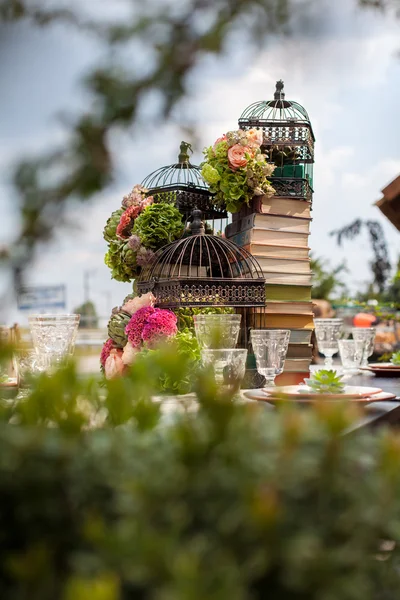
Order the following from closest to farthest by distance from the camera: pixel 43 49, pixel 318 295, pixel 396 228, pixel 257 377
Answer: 1. pixel 43 49
2. pixel 257 377
3. pixel 396 228
4. pixel 318 295

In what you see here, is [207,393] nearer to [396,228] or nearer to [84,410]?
[84,410]

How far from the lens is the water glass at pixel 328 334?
2.89 m

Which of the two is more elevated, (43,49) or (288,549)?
(43,49)

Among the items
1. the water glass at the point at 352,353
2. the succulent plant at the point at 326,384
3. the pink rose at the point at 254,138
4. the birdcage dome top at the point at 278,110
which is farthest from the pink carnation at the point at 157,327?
the birdcage dome top at the point at 278,110

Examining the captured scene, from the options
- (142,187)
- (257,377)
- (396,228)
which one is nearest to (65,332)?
(257,377)

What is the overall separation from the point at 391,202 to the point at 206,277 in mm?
1818

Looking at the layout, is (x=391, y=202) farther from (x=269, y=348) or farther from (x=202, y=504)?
(x=202, y=504)

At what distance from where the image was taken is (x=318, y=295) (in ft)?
43.2

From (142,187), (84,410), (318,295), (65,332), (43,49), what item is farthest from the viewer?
(318,295)

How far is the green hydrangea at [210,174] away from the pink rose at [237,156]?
0.23 ft

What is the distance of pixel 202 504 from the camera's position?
484 millimetres

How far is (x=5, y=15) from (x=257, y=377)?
6.99 ft

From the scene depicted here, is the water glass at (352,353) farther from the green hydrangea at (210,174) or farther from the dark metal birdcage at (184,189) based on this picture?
the green hydrangea at (210,174)

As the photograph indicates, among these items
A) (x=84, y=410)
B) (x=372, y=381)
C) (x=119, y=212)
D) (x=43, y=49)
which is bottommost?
(x=372, y=381)
